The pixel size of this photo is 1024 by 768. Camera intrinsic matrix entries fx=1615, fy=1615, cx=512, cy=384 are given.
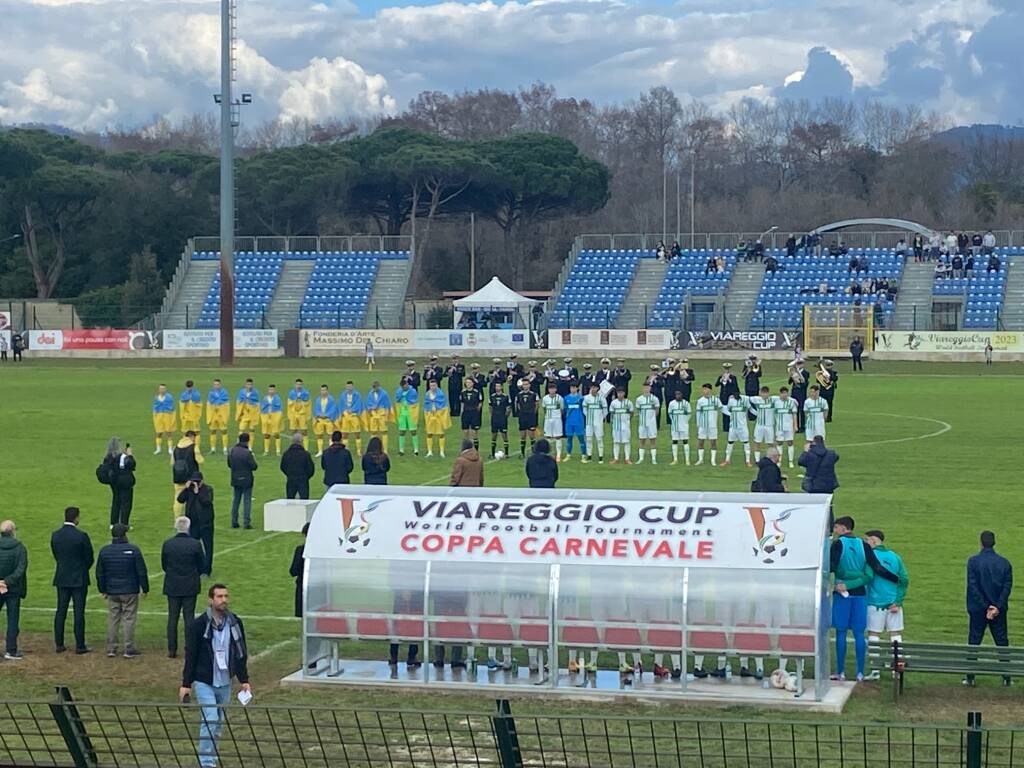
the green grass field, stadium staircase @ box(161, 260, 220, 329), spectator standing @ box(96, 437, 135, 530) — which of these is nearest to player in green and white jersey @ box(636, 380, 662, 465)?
the green grass field

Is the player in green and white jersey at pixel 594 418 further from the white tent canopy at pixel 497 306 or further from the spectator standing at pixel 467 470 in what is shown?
the white tent canopy at pixel 497 306

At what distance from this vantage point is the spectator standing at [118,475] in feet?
71.8

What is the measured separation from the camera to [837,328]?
211 ft

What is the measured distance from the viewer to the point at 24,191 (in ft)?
278

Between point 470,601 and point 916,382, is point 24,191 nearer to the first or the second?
point 916,382

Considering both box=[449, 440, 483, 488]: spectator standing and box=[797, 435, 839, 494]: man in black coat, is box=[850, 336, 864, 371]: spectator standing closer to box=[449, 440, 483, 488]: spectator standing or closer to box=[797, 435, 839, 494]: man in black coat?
box=[797, 435, 839, 494]: man in black coat

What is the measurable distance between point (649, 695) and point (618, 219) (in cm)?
9985

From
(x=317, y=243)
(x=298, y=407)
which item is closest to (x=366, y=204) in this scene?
(x=317, y=243)

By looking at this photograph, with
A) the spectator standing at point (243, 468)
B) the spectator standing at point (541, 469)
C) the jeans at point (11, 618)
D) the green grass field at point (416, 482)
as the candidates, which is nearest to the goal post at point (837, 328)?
the green grass field at point (416, 482)

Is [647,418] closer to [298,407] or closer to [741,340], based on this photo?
[298,407]

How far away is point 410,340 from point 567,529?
54.7 metres

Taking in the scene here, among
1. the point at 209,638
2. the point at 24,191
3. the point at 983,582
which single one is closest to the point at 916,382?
the point at 983,582

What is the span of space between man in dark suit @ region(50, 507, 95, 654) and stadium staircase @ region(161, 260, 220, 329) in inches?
2273

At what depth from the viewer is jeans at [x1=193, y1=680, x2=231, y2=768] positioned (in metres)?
10.5
